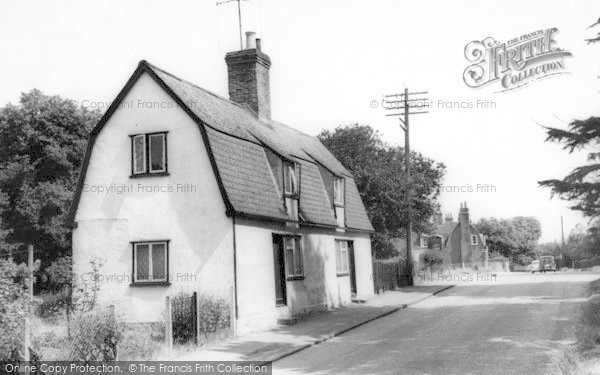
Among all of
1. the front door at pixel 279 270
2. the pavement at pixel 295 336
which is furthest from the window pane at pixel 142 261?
the front door at pixel 279 270

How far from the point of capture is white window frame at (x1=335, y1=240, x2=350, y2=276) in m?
24.9

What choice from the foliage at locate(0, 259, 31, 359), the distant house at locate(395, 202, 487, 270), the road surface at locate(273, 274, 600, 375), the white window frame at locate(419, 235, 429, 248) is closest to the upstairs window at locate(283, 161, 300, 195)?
the road surface at locate(273, 274, 600, 375)

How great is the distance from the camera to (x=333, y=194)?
24984mm

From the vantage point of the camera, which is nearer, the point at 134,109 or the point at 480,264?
the point at 134,109

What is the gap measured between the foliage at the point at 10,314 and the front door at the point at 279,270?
34.2ft

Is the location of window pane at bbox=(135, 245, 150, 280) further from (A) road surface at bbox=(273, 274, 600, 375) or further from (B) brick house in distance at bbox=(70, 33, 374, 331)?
(A) road surface at bbox=(273, 274, 600, 375)

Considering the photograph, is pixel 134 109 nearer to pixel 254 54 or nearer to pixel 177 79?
pixel 177 79

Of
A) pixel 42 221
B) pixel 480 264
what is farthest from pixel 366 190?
pixel 480 264

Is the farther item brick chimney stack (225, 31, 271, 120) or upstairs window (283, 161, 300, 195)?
brick chimney stack (225, 31, 271, 120)

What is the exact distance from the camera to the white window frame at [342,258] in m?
24.9

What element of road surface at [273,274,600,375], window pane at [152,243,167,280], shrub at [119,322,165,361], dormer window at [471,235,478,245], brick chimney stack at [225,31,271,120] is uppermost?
brick chimney stack at [225,31,271,120]

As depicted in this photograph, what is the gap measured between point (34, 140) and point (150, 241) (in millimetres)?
19565

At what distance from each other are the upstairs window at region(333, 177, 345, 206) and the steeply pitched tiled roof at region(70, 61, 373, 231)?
30.6 inches

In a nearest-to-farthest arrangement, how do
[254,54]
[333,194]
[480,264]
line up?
[254,54] → [333,194] → [480,264]
